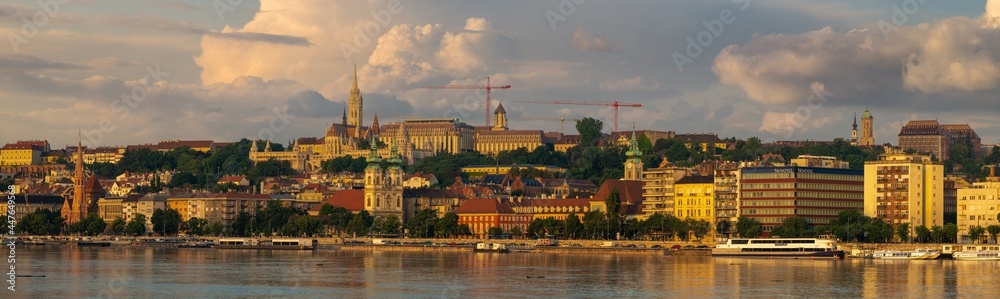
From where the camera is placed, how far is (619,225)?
144 meters

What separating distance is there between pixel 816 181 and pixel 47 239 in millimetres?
76249

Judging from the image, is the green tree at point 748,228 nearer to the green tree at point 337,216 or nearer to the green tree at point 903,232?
the green tree at point 903,232

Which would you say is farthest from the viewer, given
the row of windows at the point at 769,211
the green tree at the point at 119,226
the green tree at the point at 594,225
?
the green tree at the point at 119,226

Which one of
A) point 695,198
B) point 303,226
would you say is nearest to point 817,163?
point 695,198

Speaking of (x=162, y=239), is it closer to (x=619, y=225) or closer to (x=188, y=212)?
(x=188, y=212)

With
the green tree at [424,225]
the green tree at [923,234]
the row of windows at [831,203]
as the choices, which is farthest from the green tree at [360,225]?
the green tree at [923,234]

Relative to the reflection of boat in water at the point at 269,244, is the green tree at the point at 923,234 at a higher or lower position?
higher

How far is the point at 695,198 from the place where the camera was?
145750 mm

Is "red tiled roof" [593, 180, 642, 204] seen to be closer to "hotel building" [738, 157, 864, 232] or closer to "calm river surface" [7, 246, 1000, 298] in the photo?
"hotel building" [738, 157, 864, 232]

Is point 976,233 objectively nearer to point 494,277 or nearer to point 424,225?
point 494,277

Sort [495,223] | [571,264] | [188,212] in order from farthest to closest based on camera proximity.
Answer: [188,212], [495,223], [571,264]

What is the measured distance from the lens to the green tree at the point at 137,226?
175500 mm

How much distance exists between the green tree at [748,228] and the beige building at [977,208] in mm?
14420

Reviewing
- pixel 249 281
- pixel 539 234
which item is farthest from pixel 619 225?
pixel 249 281
